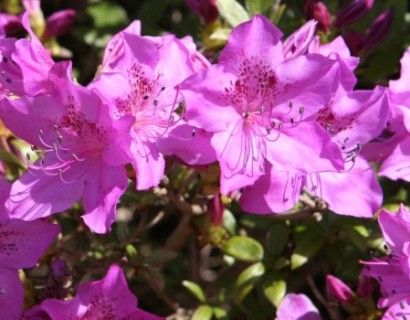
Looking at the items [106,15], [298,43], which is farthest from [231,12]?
[106,15]

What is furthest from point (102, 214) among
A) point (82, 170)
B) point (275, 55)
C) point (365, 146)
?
point (365, 146)

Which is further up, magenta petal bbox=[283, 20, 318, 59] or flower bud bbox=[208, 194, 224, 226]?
magenta petal bbox=[283, 20, 318, 59]

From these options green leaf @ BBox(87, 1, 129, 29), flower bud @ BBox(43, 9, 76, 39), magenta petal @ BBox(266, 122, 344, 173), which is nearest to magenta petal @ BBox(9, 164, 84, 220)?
magenta petal @ BBox(266, 122, 344, 173)

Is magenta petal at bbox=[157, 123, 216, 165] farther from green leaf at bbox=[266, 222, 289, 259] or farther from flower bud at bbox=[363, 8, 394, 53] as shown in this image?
flower bud at bbox=[363, 8, 394, 53]

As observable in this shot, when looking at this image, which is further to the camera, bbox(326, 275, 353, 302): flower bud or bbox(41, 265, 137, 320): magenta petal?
bbox(326, 275, 353, 302): flower bud

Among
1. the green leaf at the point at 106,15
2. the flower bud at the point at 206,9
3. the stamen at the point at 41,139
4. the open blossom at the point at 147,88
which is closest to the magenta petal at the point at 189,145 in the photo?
the open blossom at the point at 147,88
